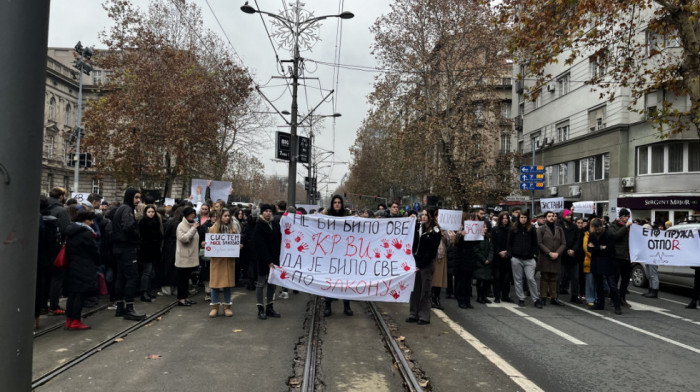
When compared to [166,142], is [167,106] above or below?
above

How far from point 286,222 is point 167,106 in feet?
51.9

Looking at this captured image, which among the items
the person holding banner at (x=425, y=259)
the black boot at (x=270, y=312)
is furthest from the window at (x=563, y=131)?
the black boot at (x=270, y=312)

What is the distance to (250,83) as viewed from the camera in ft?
99.9

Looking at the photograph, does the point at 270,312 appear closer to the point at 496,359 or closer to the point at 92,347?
the point at 92,347

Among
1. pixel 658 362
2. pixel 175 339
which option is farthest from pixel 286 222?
pixel 658 362

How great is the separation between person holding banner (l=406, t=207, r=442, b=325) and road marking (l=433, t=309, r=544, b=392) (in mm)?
493

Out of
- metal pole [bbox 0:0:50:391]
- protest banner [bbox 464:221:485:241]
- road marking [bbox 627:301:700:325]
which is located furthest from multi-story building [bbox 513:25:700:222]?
metal pole [bbox 0:0:50:391]

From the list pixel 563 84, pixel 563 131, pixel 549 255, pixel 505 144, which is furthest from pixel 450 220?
pixel 505 144

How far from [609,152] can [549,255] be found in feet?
76.8

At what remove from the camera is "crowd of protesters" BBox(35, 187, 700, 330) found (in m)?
7.89

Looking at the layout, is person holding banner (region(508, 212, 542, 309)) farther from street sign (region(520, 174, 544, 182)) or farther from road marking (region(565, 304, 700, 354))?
street sign (region(520, 174, 544, 182))

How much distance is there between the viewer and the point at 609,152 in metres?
30.7

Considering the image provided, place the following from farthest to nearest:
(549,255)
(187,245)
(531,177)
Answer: (531,177), (549,255), (187,245)

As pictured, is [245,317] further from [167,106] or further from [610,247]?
[167,106]
